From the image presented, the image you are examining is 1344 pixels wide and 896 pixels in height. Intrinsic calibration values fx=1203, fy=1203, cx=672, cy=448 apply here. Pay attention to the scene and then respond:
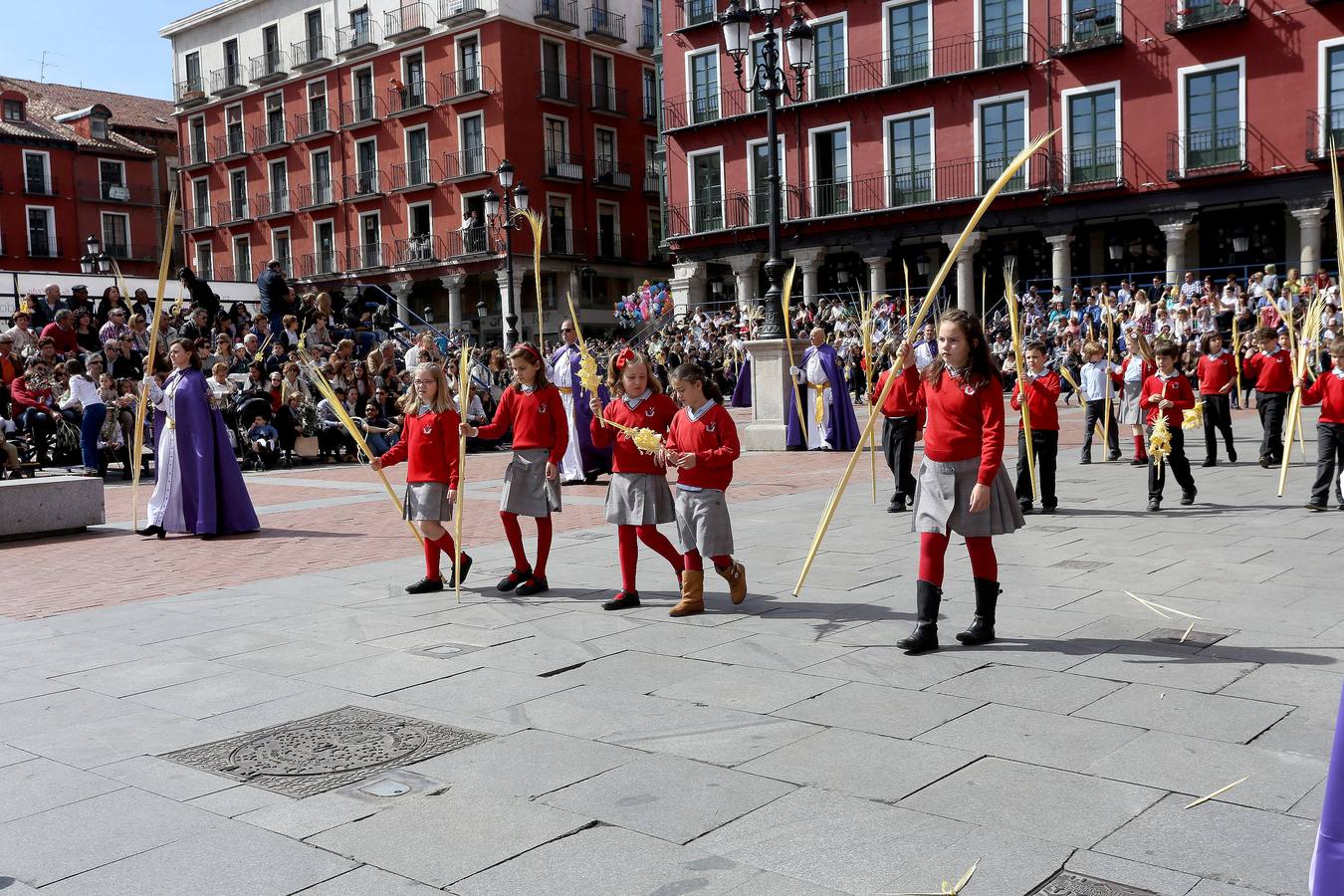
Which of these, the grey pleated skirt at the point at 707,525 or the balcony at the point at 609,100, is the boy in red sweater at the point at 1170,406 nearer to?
the grey pleated skirt at the point at 707,525

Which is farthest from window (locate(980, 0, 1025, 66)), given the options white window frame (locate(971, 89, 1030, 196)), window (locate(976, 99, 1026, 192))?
window (locate(976, 99, 1026, 192))

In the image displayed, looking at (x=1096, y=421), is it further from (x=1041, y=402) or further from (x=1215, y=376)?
(x=1041, y=402)

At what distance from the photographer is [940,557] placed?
5.80 meters

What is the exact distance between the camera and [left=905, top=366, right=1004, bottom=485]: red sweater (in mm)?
5684

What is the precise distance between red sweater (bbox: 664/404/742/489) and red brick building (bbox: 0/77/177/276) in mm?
49943

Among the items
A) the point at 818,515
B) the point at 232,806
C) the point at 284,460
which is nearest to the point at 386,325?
the point at 284,460

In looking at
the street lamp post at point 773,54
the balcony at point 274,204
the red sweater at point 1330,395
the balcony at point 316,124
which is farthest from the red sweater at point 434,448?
the balcony at point 274,204

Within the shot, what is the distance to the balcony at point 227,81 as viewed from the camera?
50.6 meters

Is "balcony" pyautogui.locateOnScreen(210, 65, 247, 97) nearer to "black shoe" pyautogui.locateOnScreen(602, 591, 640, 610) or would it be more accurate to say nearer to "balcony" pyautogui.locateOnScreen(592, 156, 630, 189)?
"balcony" pyautogui.locateOnScreen(592, 156, 630, 189)

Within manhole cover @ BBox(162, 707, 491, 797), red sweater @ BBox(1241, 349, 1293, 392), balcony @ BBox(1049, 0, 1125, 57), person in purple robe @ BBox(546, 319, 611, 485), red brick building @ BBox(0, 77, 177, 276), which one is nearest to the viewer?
manhole cover @ BBox(162, 707, 491, 797)

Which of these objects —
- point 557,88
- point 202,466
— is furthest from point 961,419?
point 557,88

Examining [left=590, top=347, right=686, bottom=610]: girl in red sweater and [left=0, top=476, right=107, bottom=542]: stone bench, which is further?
[left=0, top=476, right=107, bottom=542]: stone bench

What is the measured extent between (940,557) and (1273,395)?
909 centimetres

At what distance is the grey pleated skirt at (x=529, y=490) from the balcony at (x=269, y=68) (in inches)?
1817
